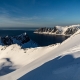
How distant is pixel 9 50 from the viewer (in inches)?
1671

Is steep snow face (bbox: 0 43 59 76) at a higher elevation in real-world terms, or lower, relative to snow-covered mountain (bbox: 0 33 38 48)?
higher

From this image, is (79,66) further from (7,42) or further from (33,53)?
(7,42)

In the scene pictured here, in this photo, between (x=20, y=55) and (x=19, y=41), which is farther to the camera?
(x=19, y=41)

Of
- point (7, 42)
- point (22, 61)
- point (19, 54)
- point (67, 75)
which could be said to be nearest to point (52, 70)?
point (67, 75)

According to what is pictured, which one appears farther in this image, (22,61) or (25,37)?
(25,37)

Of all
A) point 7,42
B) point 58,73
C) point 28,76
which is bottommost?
point 7,42

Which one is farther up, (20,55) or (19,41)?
(20,55)

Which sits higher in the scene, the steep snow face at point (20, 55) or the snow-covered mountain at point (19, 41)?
the steep snow face at point (20, 55)

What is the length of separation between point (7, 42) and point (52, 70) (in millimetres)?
72463

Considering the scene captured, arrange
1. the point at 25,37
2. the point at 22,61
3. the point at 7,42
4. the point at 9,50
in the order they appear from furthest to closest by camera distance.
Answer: the point at 25,37 → the point at 7,42 → the point at 9,50 → the point at 22,61

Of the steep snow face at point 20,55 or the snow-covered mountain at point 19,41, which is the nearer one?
the steep snow face at point 20,55

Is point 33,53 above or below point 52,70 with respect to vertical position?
below

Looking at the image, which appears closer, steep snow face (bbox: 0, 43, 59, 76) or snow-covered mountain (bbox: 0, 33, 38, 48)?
steep snow face (bbox: 0, 43, 59, 76)

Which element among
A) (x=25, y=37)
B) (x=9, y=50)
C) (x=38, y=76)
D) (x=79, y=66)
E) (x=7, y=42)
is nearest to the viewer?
(x=79, y=66)
